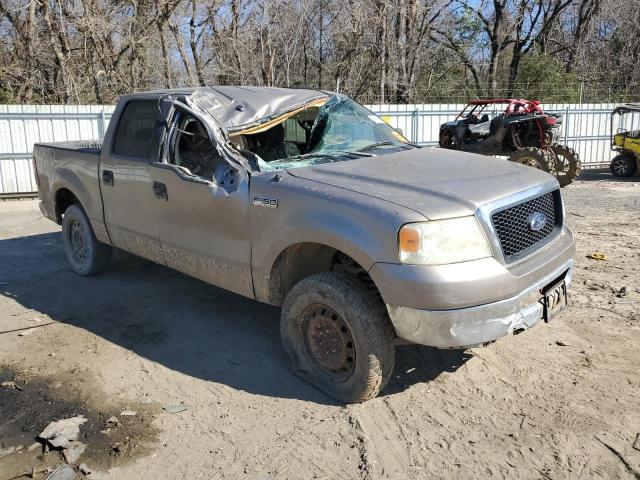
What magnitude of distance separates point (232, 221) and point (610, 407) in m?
2.65

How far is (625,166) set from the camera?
14336 millimetres

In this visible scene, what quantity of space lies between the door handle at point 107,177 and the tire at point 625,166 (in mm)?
13122

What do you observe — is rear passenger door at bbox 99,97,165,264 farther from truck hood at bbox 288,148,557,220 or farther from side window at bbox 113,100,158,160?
truck hood at bbox 288,148,557,220

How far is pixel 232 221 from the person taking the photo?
13.1 ft

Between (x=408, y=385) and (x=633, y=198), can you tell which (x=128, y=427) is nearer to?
(x=408, y=385)

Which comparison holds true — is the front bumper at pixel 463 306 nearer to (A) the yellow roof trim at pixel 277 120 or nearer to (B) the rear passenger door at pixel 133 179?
(A) the yellow roof trim at pixel 277 120

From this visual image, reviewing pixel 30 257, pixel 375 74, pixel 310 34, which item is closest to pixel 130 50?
pixel 310 34

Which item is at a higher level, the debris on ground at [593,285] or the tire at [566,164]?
the tire at [566,164]

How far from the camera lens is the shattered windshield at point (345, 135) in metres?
4.52

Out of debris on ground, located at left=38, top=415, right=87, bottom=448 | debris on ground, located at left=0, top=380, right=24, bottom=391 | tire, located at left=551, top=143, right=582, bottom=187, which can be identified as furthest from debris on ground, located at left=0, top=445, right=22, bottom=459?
tire, located at left=551, top=143, right=582, bottom=187

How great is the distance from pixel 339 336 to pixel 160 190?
2.00 metres

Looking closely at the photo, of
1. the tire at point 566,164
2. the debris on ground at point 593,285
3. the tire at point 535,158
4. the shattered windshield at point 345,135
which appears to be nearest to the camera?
the shattered windshield at point 345,135

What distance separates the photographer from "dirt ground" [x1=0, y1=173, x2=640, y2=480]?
304 cm

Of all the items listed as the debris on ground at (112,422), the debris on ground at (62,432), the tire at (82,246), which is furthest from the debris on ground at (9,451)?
the tire at (82,246)
